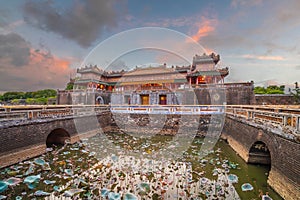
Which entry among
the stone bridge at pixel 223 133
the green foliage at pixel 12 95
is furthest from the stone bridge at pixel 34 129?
the green foliage at pixel 12 95

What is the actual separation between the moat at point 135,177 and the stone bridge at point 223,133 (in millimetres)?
542

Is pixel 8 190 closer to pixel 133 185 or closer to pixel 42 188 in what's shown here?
pixel 42 188

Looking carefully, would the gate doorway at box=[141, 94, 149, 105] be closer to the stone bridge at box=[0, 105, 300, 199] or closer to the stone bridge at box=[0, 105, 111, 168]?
the stone bridge at box=[0, 105, 300, 199]

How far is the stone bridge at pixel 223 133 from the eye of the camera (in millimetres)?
3901

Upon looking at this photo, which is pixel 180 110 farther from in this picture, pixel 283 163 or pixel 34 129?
pixel 34 129

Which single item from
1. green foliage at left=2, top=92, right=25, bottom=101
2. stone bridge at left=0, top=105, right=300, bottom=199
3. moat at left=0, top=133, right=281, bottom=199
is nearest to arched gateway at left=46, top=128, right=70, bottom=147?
stone bridge at left=0, top=105, right=300, bottom=199

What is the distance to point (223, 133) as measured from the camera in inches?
440

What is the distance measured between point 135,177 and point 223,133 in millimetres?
8283

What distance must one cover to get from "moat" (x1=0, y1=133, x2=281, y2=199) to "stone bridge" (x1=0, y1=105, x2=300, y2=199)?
54cm

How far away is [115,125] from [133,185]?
9809 mm

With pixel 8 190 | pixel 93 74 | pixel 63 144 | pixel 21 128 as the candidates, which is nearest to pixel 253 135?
pixel 8 190

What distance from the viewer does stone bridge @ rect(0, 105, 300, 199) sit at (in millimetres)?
3901

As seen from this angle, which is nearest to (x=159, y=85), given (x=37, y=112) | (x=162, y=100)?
(x=162, y=100)

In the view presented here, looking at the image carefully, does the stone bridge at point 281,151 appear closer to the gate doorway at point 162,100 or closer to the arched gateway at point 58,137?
the arched gateway at point 58,137
